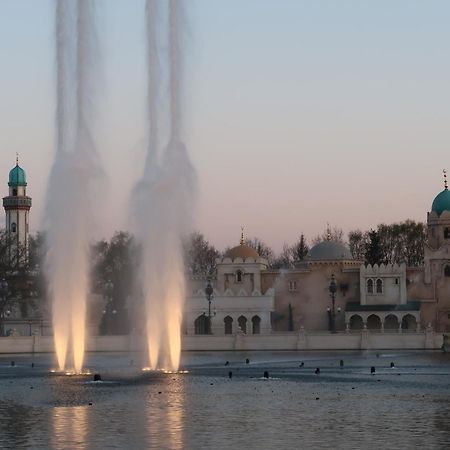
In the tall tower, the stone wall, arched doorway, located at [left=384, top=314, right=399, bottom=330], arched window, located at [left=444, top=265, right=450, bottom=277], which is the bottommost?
the stone wall

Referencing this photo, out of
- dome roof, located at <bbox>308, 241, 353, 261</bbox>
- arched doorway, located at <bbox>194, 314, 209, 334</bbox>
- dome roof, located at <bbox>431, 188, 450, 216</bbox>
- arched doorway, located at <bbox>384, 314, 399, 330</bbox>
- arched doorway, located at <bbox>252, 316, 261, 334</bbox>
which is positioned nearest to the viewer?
arched doorway, located at <bbox>384, 314, 399, 330</bbox>

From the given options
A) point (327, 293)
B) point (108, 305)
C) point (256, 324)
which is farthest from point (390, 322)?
point (108, 305)

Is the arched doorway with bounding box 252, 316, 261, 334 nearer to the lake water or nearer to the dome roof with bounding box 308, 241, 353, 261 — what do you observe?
the dome roof with bounding box 308, 241, 353, 261

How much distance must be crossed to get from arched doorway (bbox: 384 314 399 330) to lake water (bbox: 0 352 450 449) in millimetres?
47985

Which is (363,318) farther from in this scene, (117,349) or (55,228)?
(55,228)

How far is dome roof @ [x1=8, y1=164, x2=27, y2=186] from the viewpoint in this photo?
142 meters

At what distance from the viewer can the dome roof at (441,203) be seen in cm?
10731

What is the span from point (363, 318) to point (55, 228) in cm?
5969

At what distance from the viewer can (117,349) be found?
76.0 meters

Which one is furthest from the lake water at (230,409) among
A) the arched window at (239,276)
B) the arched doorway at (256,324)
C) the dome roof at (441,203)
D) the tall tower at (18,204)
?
the tall tower at (18,204)

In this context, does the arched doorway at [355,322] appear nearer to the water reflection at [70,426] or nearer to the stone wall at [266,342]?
the stone wall at [266,342]

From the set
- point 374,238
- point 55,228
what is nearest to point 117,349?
point 55,228

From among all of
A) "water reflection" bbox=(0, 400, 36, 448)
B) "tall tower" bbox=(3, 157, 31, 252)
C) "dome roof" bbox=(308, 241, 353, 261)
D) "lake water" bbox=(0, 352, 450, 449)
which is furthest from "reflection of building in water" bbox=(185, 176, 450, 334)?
"water reflection" bbox=(0, 400, 36, 448)

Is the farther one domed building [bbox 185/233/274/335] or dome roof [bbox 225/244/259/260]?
dome roof [bbox 225/244/259/260]
